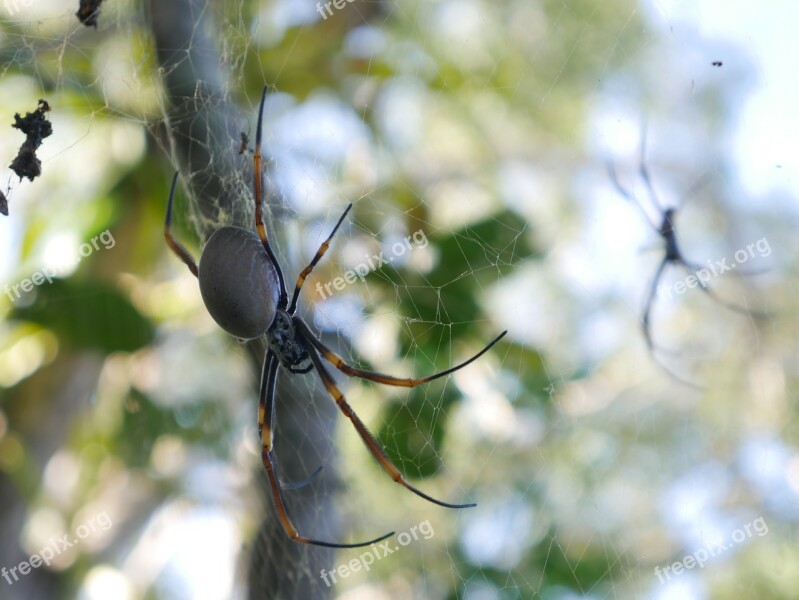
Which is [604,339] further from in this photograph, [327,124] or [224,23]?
[224,23]

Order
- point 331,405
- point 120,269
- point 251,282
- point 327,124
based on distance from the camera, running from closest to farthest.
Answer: point 251,282 < point 331,405 < point 327,124 < point 120,269

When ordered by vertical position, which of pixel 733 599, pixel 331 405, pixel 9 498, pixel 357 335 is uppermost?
pixel 9 498

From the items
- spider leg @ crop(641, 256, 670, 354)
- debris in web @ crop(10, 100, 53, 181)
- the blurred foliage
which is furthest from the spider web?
debris in web @ crop(10, 100, 53, 181)

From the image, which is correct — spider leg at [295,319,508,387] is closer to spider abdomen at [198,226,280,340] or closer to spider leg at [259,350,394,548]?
spider leg at [259,350,394,548]

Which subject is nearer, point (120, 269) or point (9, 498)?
point (9, 498)

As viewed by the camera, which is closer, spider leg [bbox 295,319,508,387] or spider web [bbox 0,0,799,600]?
spider leg [bbox 295,319,508,387]

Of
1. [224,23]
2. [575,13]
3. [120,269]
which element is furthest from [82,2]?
[575,13]

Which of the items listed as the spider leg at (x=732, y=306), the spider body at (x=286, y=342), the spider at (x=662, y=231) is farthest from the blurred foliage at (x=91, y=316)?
the spider leg at (x=732, y=306)

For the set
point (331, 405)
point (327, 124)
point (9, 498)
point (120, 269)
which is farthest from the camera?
point (120, 269)
